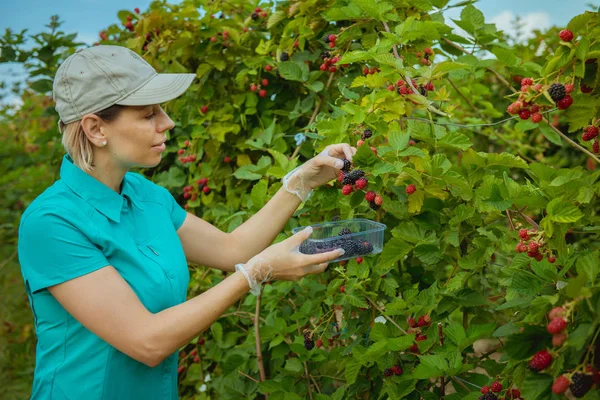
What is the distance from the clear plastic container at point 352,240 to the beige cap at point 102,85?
25.3 inches

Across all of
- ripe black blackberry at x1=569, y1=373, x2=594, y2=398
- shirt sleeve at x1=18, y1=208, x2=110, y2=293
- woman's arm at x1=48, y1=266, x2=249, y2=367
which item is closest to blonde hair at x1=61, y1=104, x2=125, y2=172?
shirt sleeve at x1=18, y1=208, x2=110, y2=293

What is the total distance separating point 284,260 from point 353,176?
32cm

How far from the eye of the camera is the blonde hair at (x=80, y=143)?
5.95 ft

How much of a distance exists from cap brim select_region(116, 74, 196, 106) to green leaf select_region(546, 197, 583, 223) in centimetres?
111

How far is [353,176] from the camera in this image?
181 centimetres

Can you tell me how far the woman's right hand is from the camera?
5.71 feet

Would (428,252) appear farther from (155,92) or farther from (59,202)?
(59,202)

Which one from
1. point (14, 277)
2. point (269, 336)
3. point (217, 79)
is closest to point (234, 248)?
point (269, 336)

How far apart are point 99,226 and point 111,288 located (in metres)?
0.22

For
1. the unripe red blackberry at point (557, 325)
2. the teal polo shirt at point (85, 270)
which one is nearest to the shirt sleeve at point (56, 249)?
the teal polo shirt at point (85, 270)

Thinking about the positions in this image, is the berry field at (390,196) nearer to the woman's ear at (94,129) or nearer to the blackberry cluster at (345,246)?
the blackberry cluster at (345,246)

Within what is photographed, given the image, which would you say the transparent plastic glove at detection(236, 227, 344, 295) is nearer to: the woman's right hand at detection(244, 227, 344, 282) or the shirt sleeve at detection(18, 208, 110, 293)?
the woman's right hand at detection(244, 227, 344, 282)

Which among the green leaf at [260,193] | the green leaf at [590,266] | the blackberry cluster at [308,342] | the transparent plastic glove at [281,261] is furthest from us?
the green leaf at [260,193]

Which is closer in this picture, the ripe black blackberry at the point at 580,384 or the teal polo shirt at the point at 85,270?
the ripe black blackberry at the point at 580,384
